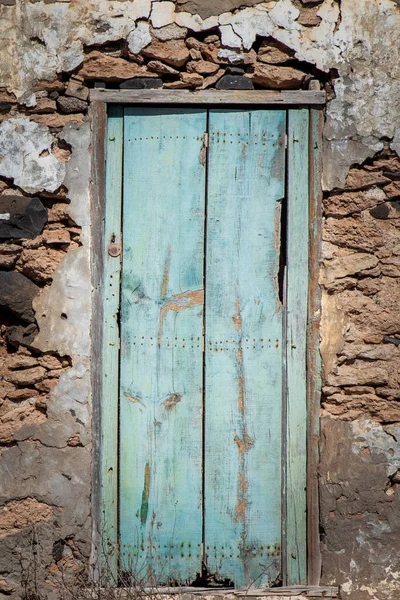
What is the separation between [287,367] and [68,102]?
1.51 metres

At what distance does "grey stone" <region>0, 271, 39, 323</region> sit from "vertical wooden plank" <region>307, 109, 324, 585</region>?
3.99 ft

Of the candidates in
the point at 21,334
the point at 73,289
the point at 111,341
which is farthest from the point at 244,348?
the point at 21,334

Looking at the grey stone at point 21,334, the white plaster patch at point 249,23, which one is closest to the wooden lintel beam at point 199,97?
the white plaster patch at point 249,23

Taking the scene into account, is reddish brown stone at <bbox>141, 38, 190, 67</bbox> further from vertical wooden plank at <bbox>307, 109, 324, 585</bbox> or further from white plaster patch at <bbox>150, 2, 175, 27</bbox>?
vertical wooden plank at <bbox>307, 109, 324, 585</bbox>

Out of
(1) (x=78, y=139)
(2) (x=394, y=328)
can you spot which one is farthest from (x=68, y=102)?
(2) (x=394, y=328)

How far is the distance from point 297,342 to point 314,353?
0.09m

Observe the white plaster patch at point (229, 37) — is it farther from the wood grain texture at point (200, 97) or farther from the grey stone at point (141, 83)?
the grey stone at point (141, 83)

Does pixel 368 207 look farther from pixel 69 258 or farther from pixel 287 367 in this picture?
pixel 69 258

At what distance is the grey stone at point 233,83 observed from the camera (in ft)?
10.8

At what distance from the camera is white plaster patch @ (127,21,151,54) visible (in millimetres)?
3268

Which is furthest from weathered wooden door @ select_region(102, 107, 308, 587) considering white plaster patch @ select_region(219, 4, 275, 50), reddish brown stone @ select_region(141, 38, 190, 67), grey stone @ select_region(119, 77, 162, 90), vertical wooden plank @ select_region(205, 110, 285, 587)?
white plaster patch @ select_region(219, 4, 275, 50)

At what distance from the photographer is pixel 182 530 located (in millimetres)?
3279

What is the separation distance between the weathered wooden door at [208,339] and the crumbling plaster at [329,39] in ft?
0.66

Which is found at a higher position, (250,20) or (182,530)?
(250,20)
